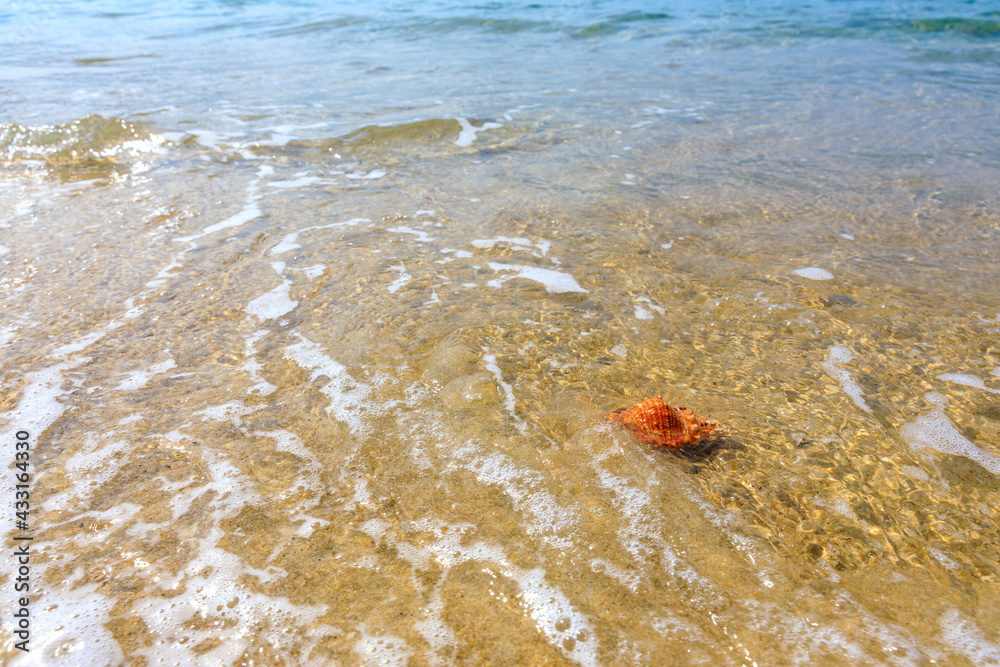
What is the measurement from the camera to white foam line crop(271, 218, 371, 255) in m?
4.25

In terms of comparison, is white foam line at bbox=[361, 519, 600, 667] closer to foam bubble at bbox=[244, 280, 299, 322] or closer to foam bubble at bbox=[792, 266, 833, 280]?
foam bubble at bbox=[244, 280, 299, 322]

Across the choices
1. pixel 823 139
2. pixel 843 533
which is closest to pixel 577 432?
pixel 843 533

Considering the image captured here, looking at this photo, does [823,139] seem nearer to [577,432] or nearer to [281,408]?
[577,432]

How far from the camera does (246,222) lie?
4664 mm

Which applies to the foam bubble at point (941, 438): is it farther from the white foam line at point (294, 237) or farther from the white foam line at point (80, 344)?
the white foam line at point (80, 344)

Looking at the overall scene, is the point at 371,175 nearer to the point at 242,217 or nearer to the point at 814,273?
the point at 242,217

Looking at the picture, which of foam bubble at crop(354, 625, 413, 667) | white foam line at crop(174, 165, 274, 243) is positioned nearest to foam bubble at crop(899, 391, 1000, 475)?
foam bubble at crop(354, 625, 413, 667)

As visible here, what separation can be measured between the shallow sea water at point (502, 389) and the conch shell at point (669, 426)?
0.07 m

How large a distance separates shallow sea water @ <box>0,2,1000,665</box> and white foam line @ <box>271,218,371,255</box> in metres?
0.08

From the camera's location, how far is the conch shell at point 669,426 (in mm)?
2453

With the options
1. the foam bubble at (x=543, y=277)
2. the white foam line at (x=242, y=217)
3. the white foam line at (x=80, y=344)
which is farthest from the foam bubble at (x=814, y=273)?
the white foam line at (x=80, y=344)

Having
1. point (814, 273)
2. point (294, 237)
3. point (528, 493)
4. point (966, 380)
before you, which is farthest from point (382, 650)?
point (814, 273)

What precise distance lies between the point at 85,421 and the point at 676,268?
3.54m

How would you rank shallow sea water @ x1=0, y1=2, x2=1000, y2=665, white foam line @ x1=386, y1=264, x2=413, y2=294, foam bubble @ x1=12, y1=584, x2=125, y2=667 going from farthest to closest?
white foam line @ x1=386, y1=264, x2=413, y2=294, shallow sea water @ x1=0, y1=2, x2=1000, y2=665, foam bubble @ x1=12, y1=584, x2=125, y2=667
